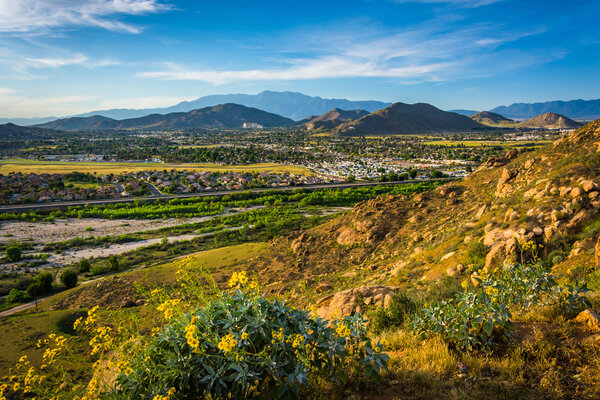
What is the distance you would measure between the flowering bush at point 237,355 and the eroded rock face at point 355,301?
527cm

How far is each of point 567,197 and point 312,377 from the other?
1158 cm

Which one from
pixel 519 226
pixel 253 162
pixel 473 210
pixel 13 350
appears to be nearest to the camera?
pixel 519 226

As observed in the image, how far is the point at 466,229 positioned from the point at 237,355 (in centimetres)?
1338

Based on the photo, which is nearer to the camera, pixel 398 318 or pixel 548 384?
pixel 548 384

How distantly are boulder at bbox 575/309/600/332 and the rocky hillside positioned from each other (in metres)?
1.17

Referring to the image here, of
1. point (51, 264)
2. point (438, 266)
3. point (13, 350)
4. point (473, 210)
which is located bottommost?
point (51, 264)

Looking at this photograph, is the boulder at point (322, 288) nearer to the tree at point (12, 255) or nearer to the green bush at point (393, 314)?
the green bush at point (393, 314)

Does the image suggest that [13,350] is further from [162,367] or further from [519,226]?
[519,226]

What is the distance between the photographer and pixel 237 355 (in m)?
2.89

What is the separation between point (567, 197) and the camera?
412 inches

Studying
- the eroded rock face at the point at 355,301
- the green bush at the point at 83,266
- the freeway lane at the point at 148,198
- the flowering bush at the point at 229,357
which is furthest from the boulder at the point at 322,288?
the freeway lane at the point at 148,198

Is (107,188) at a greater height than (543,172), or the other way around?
(543,172)

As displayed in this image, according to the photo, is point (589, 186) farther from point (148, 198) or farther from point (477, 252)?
point (148, 198)

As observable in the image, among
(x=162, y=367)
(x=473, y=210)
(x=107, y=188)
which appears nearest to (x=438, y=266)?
(x=473, y=210)
